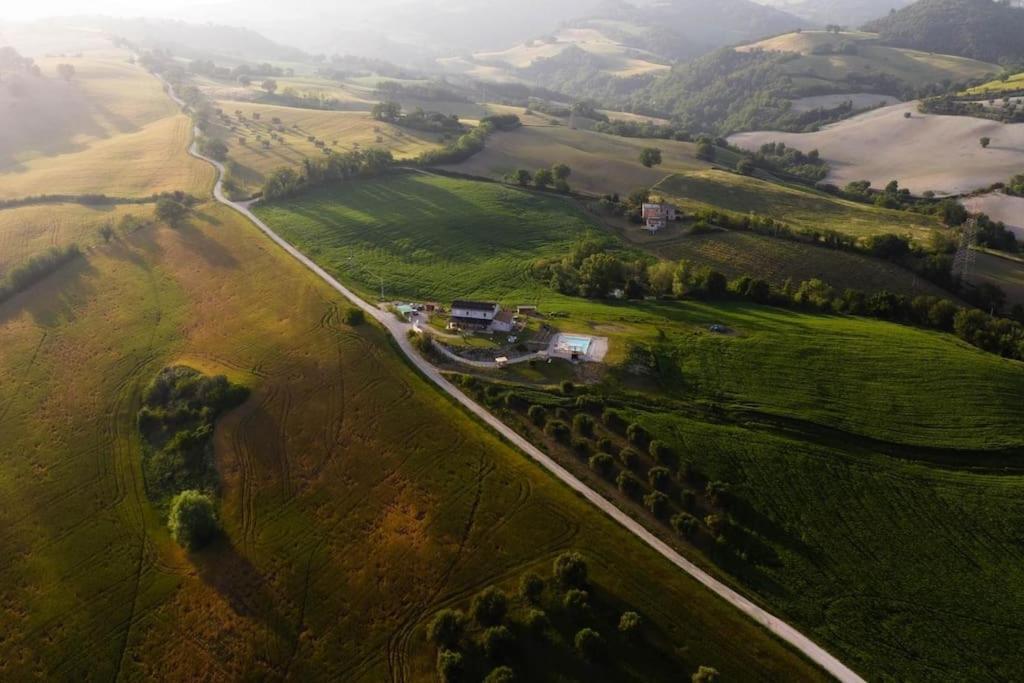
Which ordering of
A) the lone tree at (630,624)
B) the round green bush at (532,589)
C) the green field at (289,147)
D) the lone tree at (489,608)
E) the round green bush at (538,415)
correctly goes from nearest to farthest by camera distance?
the lone tree at (630,624) → the lone tree at (489,608) → the round green bush at (532,589) → the round green bush at (538,415) → the green field at (289,147)

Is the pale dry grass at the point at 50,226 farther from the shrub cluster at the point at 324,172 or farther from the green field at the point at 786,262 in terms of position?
the green field at the point at 786,262

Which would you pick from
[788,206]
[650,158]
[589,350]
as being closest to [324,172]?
[650,158]

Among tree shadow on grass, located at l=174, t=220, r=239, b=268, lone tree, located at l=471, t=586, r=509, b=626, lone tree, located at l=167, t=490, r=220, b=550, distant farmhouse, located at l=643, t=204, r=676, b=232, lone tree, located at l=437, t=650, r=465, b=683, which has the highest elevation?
distant farmhouse, located at l=643, t=204, r=676, b=232

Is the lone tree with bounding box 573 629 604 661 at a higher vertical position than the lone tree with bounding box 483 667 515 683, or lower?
higher

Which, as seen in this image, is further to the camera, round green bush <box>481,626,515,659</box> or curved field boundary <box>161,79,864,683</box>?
curved field boundary <box>161,79,864,683</box>

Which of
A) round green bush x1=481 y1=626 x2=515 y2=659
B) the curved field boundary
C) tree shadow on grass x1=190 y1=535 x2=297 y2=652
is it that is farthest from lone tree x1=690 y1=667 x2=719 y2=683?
tree shadow on grass x1=190 y1=535 x2=297 y2=652

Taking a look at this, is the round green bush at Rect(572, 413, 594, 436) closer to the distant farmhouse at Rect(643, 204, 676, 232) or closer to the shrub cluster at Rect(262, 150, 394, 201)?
the distant farmhouse at Rect(643, 204, 676, 232)

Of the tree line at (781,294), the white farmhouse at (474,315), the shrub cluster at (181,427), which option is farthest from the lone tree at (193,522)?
the tree line at (781,294)
